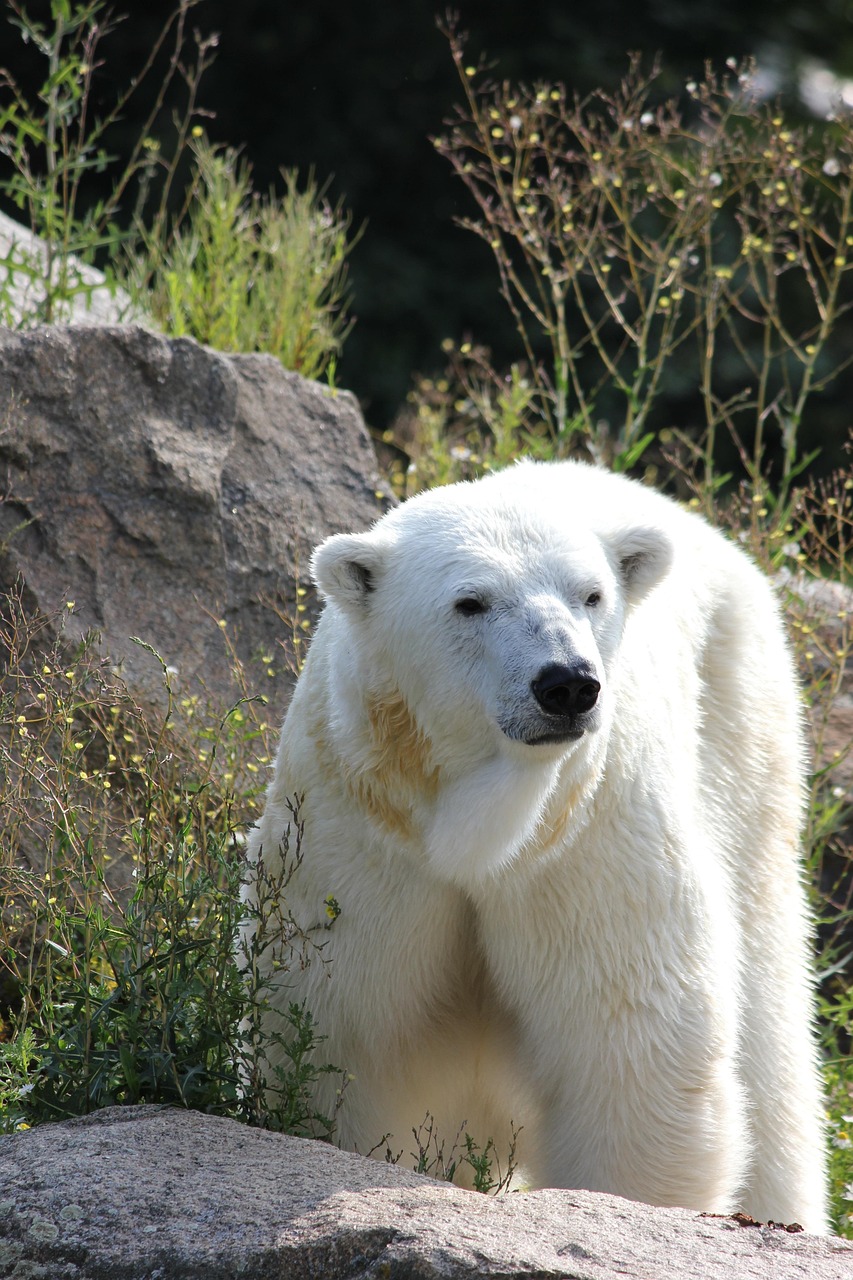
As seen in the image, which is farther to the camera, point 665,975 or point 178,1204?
point 665,975

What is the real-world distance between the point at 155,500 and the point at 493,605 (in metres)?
2.03

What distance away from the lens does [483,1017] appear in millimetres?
3316

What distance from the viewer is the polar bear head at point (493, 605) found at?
279cm

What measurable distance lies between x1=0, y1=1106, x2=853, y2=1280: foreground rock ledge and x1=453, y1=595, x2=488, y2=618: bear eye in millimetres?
969

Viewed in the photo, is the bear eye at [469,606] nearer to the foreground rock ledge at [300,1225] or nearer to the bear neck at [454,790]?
the bear neck at [454,790]

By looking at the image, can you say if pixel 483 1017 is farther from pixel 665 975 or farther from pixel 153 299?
Result: pixel 153 299

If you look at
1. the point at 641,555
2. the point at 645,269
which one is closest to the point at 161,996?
the point at 641,555

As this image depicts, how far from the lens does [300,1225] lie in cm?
242

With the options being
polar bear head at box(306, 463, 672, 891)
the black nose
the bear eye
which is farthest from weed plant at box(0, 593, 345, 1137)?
the black nose

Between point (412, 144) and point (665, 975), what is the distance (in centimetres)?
1110

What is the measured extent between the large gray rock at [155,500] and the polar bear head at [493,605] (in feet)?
4.24

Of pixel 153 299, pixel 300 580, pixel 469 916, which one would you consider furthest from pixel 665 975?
pixel 153 299

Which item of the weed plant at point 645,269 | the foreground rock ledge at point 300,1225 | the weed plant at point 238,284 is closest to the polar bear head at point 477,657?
the foreground rock ledge at point 300,1225

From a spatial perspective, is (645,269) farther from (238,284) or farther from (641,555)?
(641,555)
